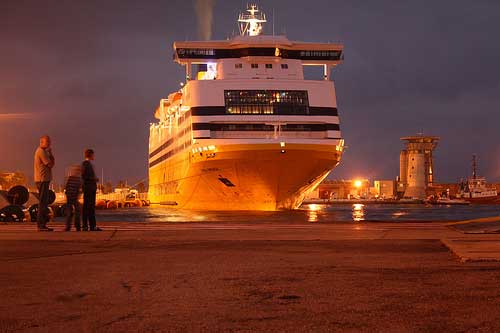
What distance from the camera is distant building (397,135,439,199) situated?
137250mm

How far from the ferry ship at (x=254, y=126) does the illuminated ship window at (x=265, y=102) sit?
56 millimetres

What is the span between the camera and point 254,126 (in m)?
36.5

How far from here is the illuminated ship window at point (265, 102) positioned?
37.0 meters

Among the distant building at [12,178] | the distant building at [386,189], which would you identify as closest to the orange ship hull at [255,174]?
the distant building at [12,178]

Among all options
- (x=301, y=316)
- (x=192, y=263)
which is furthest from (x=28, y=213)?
(x=301, y=316)

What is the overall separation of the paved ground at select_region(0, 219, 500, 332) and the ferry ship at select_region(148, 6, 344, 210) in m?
26.9

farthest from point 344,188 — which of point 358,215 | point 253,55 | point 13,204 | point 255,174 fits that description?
point 13,204

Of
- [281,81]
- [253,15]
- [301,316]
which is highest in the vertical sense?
[253,15]

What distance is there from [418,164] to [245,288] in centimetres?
13872

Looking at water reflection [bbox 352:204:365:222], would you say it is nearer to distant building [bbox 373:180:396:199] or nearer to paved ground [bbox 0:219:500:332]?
paved ground [bbox 0:219:500:332]

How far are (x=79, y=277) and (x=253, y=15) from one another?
146 ft

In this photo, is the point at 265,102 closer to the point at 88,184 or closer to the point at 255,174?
the point at 255,174

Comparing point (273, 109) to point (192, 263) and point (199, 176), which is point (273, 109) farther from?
point (192, 263)

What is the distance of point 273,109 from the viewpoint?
37125mm
